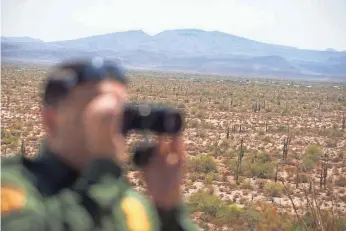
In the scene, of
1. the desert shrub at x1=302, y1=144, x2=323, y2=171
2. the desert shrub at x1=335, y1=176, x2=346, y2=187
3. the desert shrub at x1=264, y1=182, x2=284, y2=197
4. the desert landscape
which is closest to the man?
the desert landscape

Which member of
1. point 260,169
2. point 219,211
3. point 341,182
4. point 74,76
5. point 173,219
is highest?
point 74,76

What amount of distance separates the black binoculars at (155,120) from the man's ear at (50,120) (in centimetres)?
22

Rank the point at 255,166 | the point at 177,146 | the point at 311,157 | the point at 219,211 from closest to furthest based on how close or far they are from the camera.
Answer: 1. the point at 177,146
2. the point at 219,211
3. the point at 255,166
4. the point at 311,157

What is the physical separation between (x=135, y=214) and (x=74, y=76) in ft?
1.31

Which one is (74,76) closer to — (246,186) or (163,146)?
(163,146)

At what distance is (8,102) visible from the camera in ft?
96.6

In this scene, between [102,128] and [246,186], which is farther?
[246,186]

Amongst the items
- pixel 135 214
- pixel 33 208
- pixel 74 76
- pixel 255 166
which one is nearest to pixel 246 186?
pixel 255 166

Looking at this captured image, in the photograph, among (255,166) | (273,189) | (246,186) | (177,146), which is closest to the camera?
(177,146)

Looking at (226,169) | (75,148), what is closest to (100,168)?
(75,148)

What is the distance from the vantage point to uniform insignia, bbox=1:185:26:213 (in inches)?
40.4

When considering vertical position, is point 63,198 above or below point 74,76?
below

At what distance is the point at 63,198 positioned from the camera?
3.68 feet

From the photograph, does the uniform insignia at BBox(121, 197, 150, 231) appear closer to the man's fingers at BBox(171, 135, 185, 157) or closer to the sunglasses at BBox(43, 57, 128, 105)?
the man's fingers at BBox(171, 135, 185, 157)
